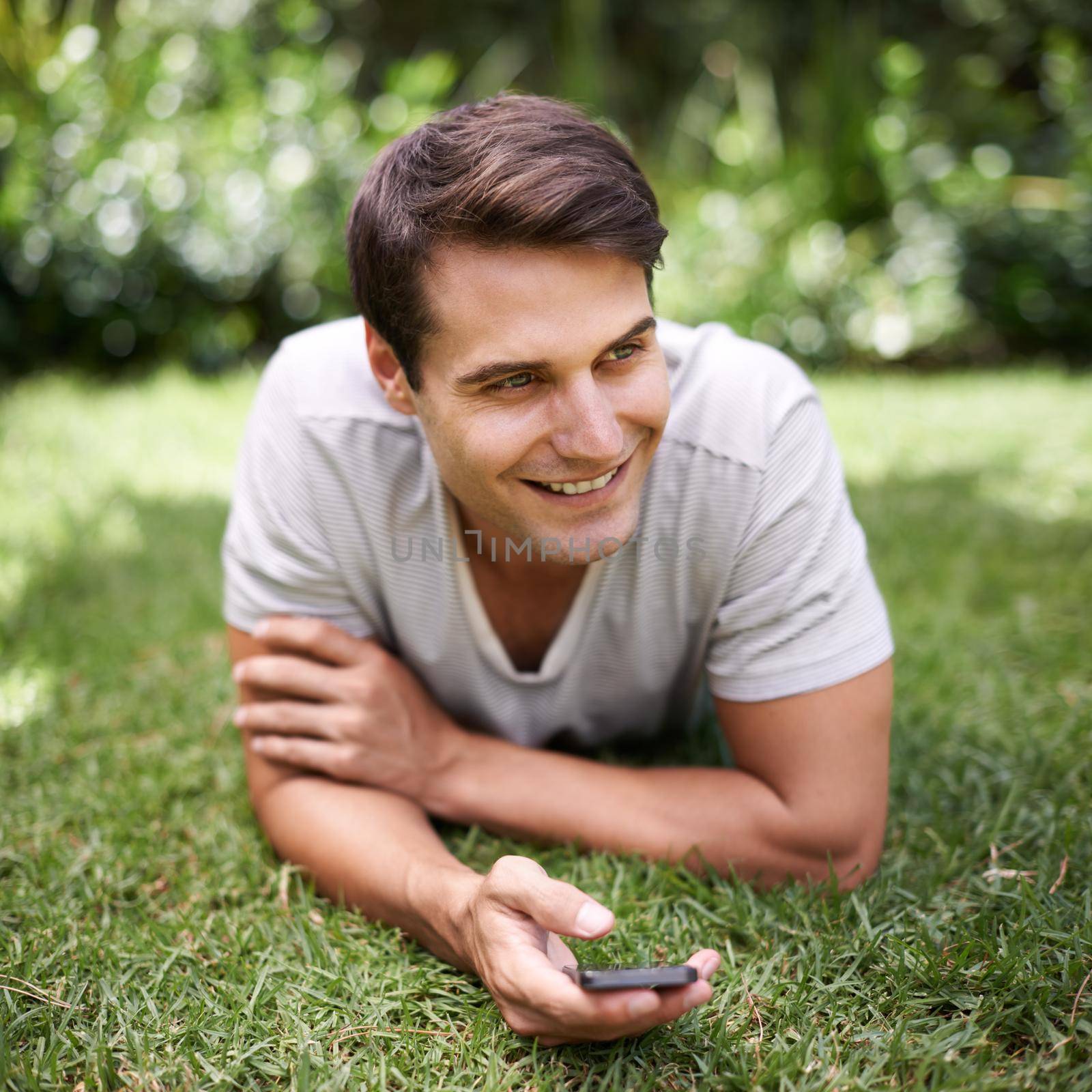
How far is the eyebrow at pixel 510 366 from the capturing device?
1669 millimetres

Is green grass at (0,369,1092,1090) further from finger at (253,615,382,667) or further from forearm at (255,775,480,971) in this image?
finger at (253,615,382,667)

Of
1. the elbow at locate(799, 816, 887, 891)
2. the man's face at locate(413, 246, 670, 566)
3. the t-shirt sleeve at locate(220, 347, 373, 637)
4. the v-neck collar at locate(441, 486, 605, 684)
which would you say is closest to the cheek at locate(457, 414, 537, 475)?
the man's face at locate(413, 246, 670, 566)

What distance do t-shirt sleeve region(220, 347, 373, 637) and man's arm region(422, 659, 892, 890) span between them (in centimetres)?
48

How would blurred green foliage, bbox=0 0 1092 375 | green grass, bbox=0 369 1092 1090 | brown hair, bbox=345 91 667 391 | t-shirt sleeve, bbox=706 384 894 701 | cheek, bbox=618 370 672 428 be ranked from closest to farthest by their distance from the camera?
1. green grass, bbox=0 369 1092 1090
2. brown hair, bbox=345 91 667 391
3. cheek, bbox=618 370 672 428
4. t-shirt sleeve, bbox=706 384 894 701
5. blurred green foliage, bbox=0 0 1092 375

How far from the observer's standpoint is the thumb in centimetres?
139

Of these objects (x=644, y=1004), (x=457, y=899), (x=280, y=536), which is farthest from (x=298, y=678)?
(x=644, y=1004)

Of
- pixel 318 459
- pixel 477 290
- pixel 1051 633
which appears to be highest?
pixel 477 290

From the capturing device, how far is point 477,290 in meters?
1.68

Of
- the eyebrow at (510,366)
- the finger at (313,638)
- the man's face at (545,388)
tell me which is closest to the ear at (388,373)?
the man's face at (545,388)

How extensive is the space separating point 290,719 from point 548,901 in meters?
0.78

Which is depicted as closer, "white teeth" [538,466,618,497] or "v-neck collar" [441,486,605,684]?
"white teeth" [538,466,618,497]

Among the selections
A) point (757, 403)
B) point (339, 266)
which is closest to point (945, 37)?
point (339, 266)

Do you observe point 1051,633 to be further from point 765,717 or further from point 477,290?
point 477,290

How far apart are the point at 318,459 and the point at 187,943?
35.4 inches
